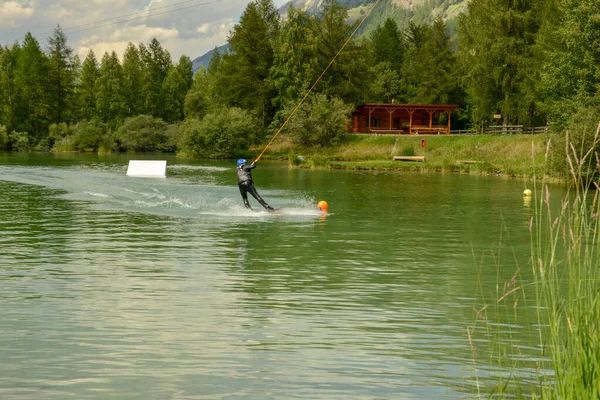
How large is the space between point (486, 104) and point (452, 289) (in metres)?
67.4

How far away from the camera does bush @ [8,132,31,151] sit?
109750 mm

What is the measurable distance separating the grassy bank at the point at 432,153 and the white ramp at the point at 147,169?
17.2 metres

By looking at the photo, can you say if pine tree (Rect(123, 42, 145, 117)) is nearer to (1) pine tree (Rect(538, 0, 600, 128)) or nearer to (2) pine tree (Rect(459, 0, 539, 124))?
(2) pine tree (Rect(459, 0, 539, 124))

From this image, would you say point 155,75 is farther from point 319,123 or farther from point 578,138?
point 578,138

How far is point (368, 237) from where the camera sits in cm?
2238

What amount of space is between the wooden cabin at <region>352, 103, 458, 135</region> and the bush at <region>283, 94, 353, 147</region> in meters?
6.55

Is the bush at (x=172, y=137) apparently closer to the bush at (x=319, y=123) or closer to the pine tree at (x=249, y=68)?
the pine tree at (x=249, y=68)

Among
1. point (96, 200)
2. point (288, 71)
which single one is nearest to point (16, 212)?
point (96, 200)

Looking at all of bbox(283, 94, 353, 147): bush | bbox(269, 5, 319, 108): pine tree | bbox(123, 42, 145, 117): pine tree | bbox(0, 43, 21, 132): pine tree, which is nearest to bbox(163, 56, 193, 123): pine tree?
bbox(123, 42, 145, 117): pine tree

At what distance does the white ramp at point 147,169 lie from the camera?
52.8m

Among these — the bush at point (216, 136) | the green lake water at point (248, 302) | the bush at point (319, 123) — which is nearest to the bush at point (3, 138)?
the bush at point (216, 136)

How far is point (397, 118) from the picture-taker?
96.8 meters

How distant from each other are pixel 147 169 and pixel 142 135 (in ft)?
177

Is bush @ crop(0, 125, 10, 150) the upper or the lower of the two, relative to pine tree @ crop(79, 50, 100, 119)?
lower
